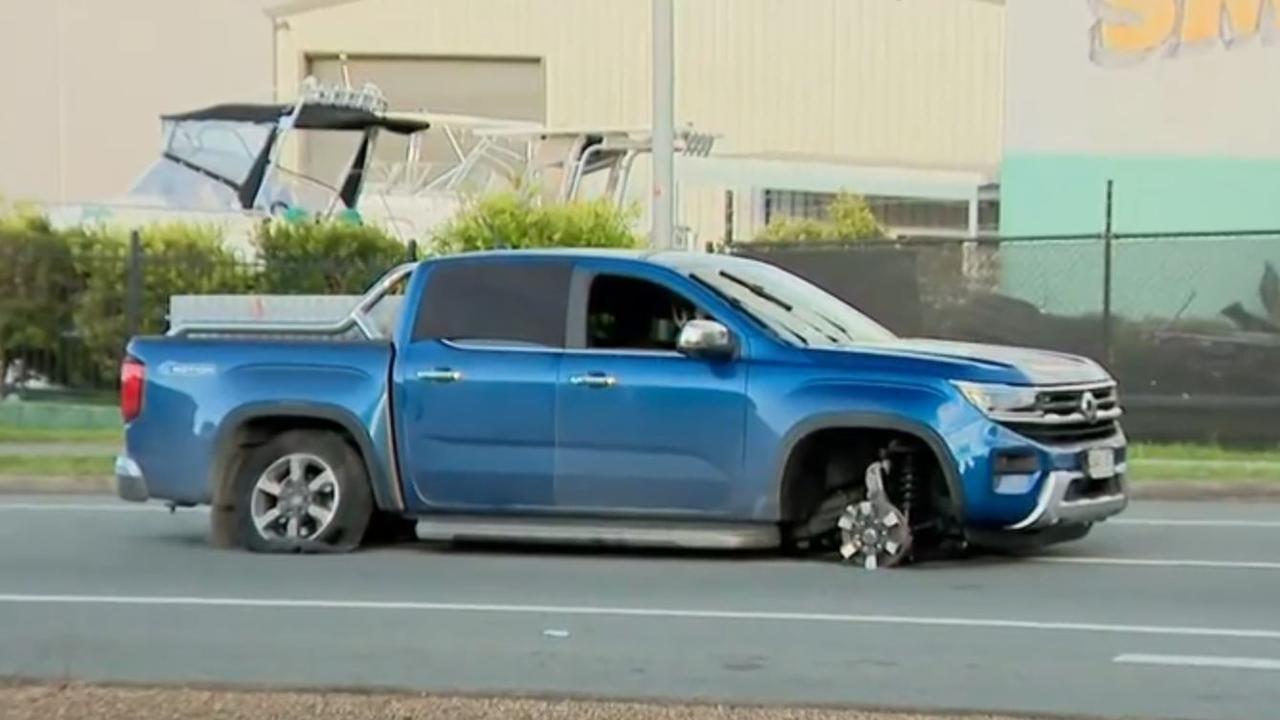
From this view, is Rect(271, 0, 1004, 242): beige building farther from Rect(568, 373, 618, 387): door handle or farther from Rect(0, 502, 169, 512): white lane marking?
Rect(568, 373, 618, 387): door handle

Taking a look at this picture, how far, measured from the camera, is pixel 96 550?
43.6 ft

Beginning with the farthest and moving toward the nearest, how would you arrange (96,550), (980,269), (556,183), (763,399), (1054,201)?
(556,183)
(1054,201)
(980,269)
(96,550)
(763,399)

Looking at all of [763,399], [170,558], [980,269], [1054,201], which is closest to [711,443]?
[763,399]

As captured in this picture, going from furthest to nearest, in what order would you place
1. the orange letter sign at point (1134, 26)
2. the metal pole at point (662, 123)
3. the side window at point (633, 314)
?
the orange letter sign at point (1134, 26)
the metal pole at point (662, 123)
the side window at point (633, 314)

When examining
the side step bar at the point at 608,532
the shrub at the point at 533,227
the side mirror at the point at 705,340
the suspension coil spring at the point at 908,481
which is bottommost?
the side step bar at the point at 608,532

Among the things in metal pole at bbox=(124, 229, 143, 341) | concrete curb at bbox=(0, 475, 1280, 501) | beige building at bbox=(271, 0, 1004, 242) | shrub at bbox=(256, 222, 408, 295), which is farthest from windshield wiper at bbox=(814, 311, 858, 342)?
beige building at bbox=(271, 0, 1004, 242)

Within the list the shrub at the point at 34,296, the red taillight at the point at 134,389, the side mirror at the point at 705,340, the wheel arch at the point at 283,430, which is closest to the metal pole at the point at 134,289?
the shrub at the point at 34,296

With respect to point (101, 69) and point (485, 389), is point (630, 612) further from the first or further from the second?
point (101, 69)

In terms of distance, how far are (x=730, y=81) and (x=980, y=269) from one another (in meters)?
26.3

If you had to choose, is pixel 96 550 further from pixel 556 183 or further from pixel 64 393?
pixel 556 183

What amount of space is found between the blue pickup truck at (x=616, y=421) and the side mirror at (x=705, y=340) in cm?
2

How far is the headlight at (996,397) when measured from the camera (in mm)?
11273

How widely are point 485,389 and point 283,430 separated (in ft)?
4.62

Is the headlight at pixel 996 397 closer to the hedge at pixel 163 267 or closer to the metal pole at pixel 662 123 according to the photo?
the metal pole at pixel 662 123
